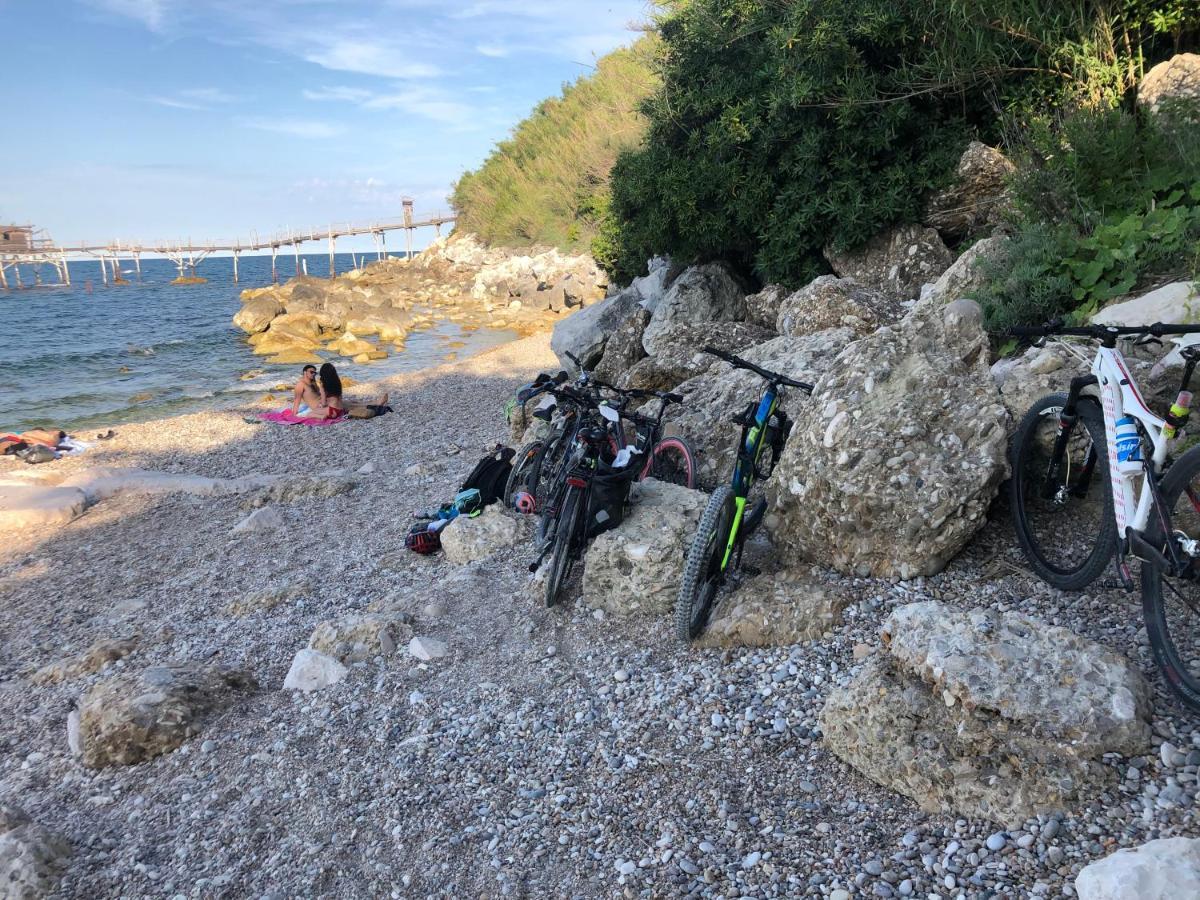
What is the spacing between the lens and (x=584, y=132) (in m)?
33.5

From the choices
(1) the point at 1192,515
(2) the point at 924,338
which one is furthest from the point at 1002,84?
(1) the point at 1192,515

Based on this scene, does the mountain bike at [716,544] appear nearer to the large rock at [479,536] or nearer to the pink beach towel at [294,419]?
the large rock at [479,536]

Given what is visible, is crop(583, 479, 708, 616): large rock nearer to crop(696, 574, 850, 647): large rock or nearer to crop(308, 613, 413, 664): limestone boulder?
crop(696, 574, 850, 647): large rock

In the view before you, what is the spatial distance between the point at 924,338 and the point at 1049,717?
2397 millimetres

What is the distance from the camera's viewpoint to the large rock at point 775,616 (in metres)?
3.80

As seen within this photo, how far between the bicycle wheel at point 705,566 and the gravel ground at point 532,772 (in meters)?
0.18

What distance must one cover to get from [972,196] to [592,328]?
19.5 feet

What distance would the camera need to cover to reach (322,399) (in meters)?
13.1

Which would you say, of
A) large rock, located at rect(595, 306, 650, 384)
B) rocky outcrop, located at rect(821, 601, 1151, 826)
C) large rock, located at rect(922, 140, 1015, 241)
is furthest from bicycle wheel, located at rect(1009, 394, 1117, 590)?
large rock, located at rect(595, 306, 650, 384)

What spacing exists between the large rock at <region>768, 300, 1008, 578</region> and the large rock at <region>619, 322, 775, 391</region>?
10.2 feet

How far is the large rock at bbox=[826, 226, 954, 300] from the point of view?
8.70m

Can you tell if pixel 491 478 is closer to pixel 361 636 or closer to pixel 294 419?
pixel 361 636

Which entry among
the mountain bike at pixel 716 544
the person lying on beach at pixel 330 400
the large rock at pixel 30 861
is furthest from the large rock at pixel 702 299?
the large rock at pixel 30 861

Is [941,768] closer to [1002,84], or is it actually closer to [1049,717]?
[1049,717]
